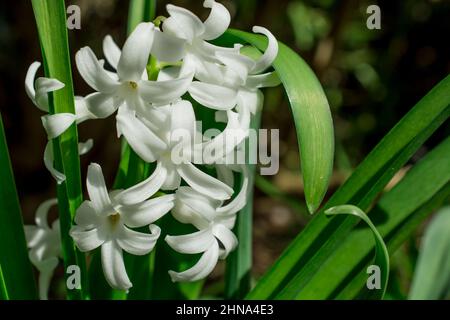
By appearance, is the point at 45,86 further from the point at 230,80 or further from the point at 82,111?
the point at 230,80

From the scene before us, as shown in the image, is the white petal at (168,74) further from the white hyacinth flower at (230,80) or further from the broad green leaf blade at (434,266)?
the broad green leaf blade at (434,266)

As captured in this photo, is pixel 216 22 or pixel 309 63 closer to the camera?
pixel 216 22

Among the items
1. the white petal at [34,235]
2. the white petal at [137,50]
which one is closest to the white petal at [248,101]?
the white petal at [137,50]

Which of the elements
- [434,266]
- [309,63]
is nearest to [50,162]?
[434,266]

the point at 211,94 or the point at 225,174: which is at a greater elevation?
the point at 211,94

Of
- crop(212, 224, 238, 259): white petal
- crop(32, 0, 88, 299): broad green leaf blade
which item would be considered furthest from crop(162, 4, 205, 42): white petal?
crop(212, 224, 238, 259): white petal
